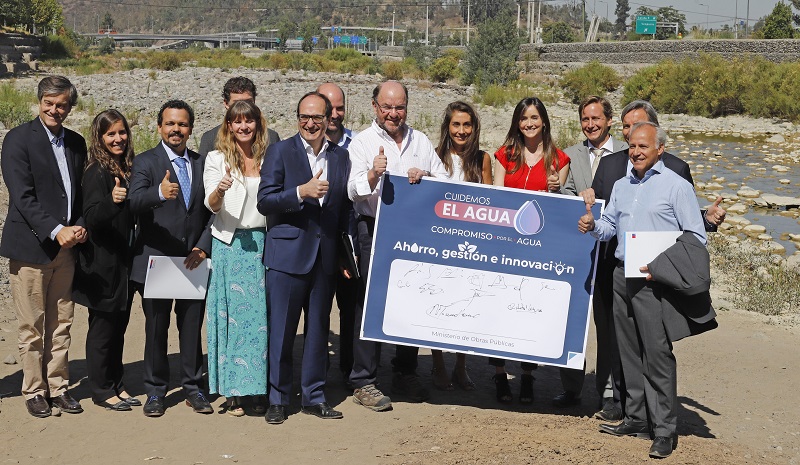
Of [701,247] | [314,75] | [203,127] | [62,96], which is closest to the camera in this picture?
[701,247]

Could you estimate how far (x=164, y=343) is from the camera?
6.14 meters

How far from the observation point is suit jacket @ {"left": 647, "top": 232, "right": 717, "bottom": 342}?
17.6ft

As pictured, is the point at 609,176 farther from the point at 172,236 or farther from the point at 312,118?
the point at 172,236

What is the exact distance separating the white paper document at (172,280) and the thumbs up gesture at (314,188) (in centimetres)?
90

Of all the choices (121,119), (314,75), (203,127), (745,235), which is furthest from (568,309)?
(314,75)

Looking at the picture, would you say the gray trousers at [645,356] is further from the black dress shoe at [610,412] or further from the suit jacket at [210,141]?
the suit jacket at [210,141]

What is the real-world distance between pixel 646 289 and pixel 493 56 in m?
36.5

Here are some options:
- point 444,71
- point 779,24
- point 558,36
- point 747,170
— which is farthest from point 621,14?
point 747,170

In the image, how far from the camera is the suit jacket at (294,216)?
5.82 meters

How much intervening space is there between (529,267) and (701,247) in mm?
1166

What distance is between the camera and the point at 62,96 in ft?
19.0

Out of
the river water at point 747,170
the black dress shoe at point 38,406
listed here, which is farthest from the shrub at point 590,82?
the black dress shoe at point 38,406

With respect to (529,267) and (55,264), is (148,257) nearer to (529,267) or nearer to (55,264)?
(55,264)

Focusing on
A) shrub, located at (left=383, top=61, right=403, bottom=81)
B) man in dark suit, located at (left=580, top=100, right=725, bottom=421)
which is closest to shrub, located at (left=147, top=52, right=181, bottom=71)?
shrub, located at (left=383, top=61, right=403, bottom=81)
